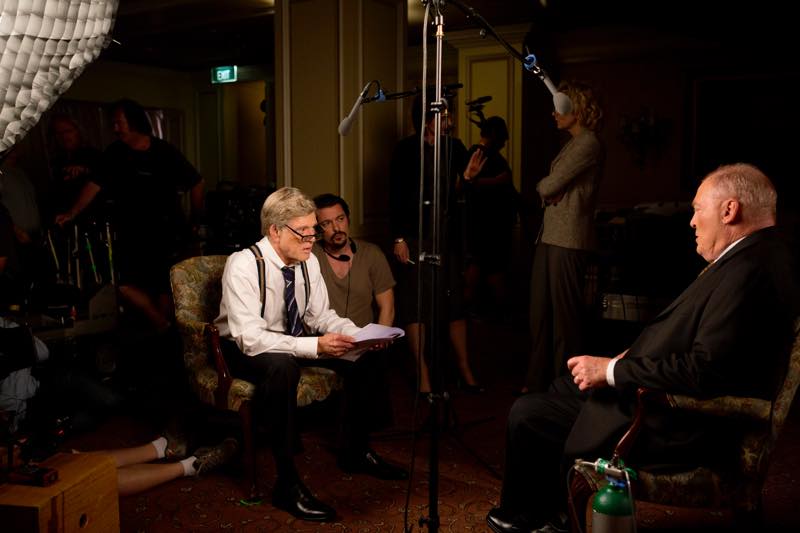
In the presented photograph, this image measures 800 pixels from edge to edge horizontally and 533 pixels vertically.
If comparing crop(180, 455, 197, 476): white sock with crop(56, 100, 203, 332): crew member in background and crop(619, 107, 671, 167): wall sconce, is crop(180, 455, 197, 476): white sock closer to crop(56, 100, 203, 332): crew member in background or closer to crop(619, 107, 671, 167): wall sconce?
crop(56, 100, 203, 332): crew member in background

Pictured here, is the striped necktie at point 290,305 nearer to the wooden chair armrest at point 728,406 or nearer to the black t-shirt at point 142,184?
the wooden chair armrest at point 728,406

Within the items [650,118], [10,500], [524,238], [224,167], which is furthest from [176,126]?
[10,500]

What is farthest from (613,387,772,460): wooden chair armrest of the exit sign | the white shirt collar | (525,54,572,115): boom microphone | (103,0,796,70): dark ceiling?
the exit sign

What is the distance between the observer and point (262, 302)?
8.96 ft

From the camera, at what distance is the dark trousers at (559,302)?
357 centimetres

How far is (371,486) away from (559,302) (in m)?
1.37

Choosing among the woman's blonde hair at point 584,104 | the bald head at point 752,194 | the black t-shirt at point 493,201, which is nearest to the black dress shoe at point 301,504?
the bald head at point 752,194

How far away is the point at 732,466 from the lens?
1.89 meters

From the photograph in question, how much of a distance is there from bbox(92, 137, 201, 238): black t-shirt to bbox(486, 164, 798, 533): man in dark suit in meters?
2.98

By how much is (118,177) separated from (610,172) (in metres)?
5.00

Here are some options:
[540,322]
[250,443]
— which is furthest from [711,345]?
[540,322]

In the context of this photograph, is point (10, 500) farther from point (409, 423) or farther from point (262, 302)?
point (409, 423)

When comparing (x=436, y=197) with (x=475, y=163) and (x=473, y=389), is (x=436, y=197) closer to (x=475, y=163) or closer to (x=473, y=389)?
(x=475, y=163)

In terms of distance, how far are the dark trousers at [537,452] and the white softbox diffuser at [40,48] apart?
2.19 meters
